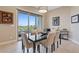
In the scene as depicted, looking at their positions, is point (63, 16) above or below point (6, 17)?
above

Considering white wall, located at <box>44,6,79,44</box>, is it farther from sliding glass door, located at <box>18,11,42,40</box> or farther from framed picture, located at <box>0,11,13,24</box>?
framed picture, located at <box>0,11,13,24</box>

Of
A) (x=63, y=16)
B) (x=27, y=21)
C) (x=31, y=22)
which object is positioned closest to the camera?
(x=27, y=21)

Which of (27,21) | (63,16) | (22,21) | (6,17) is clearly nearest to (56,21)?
(63,16)

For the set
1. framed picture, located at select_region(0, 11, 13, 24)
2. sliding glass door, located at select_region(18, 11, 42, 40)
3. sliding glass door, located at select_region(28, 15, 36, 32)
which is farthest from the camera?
sliding glass door, located at select_region(28, 15, 36, 32)

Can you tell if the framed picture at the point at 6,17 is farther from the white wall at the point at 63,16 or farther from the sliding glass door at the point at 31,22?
the white wall at the point at 63,16

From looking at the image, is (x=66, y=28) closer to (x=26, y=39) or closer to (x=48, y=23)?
(x=48, y=23)

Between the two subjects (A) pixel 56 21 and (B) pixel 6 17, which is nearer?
(B) pixel 6 17

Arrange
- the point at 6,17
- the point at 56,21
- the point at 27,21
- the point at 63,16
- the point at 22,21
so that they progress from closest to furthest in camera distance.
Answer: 1. the point at 6,17
2. the point at 22,21
3. the point at 27,21
4. the point at 63,16
5. the point at 56,21

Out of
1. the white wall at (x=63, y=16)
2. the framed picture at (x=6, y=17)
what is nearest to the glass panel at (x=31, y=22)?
the white wall at (x=63, y=16)

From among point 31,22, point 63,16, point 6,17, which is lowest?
point 31,22

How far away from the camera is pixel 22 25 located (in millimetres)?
6504

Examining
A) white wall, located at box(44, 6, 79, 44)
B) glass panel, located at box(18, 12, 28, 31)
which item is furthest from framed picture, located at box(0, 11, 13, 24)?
white wall, located at box(44, 6, 79, 44)

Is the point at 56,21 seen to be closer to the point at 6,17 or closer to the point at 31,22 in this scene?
the point at 31,22
